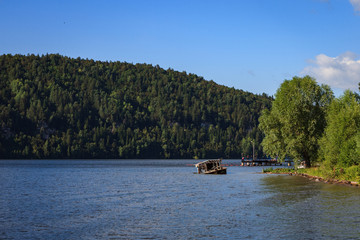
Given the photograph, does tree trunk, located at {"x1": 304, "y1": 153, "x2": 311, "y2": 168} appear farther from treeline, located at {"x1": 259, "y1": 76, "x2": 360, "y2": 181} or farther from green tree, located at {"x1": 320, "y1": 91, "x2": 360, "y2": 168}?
green tree, located at {"x1": 320, "y1": 91, "x2": 360, "y2": 168}

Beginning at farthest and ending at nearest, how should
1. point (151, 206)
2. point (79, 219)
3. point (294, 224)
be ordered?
point (151, 206) < point (79, 219) < point (294, 224)

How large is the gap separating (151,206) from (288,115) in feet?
166

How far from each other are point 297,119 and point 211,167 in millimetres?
37829

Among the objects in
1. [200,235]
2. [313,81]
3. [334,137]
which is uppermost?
[313,81]

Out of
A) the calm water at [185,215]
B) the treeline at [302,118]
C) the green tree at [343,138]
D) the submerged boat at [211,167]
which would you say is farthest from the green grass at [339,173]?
the submerged boat at [211,167]

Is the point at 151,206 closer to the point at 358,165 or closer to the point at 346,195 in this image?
the point at 346,195

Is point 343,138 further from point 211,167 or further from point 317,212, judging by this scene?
point 211,167

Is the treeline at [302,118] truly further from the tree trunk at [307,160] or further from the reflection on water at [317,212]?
the reflection on water at [317,212]

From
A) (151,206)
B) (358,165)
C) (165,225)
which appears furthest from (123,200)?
(358,165)

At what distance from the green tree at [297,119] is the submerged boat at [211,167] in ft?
70.0

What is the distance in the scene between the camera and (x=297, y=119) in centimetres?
9200

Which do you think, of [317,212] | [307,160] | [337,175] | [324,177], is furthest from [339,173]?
[317,212]

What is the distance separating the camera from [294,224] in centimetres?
3534

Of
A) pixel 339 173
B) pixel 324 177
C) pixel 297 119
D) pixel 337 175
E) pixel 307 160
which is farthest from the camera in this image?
pixel 307 160
